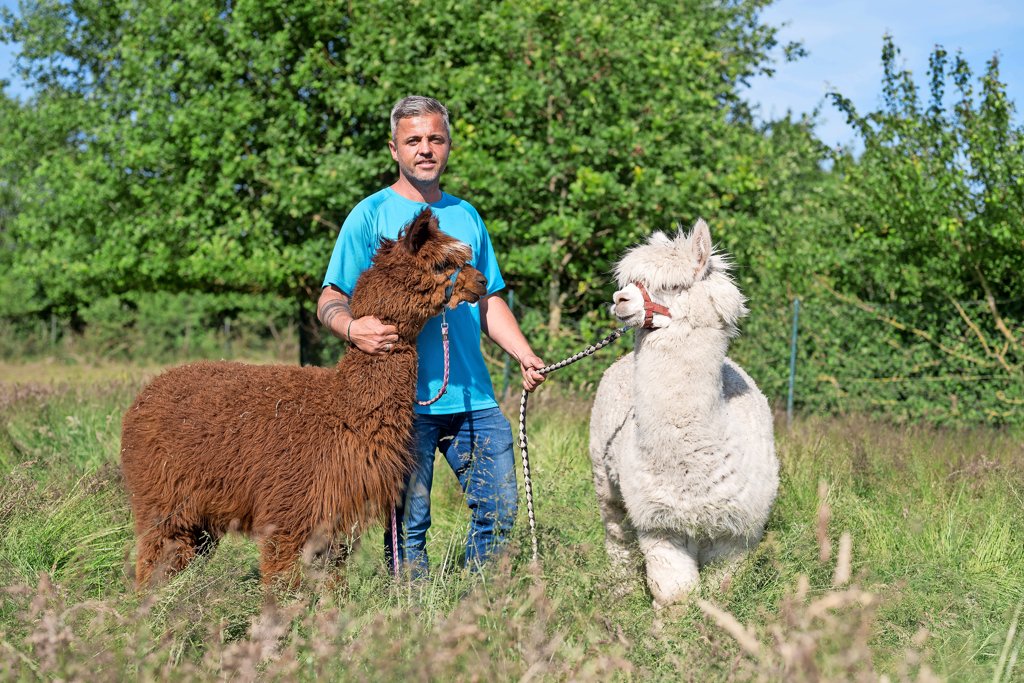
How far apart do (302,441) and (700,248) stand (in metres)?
1.93

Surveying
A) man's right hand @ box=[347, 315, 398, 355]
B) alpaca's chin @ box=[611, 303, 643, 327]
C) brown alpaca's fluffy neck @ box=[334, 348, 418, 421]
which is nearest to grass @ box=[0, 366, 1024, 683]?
brown alpaca's fluffy neck @ box=[334, 348, 418, 421]

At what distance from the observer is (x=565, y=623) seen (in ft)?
11.1

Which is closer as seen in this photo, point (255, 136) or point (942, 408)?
point (942, 408)

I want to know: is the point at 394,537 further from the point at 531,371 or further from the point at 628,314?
the point at 628,314

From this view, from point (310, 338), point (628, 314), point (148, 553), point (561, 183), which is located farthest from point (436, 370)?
point (310, 338)

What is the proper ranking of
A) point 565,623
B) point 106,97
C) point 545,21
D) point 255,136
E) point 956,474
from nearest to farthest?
point 565,623 → point 956,474 → point 545,21 → point 255,136 → point 106,97

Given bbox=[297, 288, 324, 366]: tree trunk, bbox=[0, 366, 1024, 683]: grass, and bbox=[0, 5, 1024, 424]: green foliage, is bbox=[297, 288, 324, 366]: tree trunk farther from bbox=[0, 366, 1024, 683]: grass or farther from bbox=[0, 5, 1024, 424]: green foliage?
bbox=[0, 366, 1024, 683]: grass

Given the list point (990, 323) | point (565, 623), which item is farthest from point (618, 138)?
point (565, 623)

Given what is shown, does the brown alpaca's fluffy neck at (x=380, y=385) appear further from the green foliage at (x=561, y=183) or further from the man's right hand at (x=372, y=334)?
the green foliage at (x=561, y=183)

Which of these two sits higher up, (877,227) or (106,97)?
(106,97)

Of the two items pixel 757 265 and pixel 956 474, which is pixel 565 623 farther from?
pixel 757 265

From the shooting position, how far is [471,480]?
4.06 metres

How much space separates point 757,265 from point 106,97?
10.5 m

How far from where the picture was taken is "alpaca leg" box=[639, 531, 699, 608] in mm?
4176
